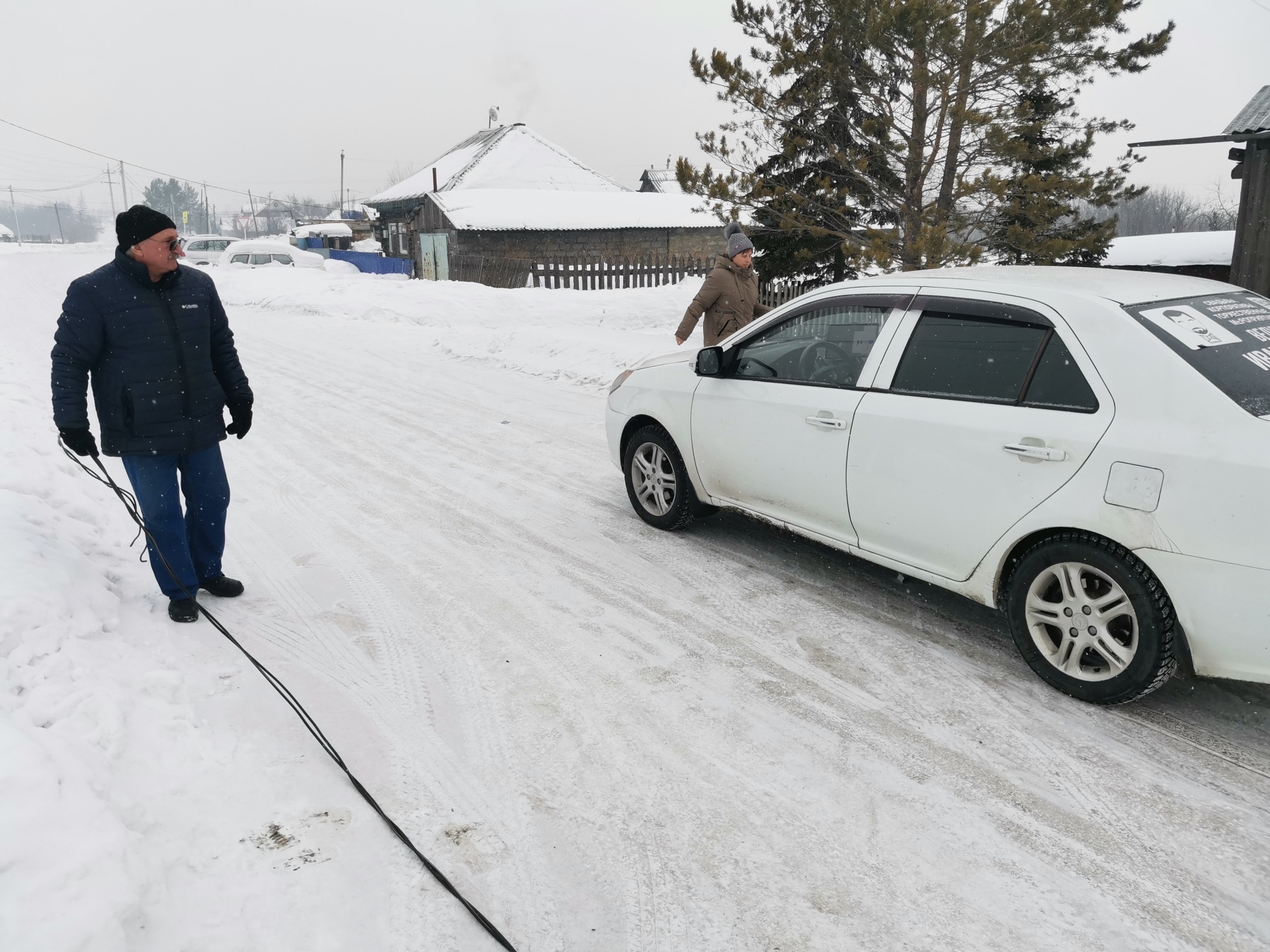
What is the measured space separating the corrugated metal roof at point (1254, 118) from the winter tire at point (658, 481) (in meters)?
9.45

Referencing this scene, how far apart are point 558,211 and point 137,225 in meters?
31.7

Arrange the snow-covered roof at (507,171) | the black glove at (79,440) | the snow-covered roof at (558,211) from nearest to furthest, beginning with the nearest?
1. the black glove at (79,440)
2. the snow-covered roof at (558,211)
3. the snow-covered roof at (507,171)

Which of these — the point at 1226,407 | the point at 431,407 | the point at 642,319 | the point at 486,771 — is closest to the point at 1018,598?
the point at 1226,407

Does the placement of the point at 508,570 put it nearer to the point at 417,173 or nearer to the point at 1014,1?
the point at 1014,1

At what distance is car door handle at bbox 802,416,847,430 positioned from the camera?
166 inches

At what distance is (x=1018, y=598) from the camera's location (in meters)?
3.60

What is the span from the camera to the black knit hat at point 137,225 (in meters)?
3.86

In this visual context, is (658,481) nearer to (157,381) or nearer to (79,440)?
(157,381)

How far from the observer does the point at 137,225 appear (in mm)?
3869

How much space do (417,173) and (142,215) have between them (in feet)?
143

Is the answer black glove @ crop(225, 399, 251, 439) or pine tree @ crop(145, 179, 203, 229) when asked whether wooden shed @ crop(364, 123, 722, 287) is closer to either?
black glove @ crop(225, 399, 251, 439)

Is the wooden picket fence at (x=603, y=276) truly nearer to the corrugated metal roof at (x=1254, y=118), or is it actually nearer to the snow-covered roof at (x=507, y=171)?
the snow-covered roof at (x=507, y=171)

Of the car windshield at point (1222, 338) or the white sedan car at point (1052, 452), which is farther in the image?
the car windshield at point (1222, 338)

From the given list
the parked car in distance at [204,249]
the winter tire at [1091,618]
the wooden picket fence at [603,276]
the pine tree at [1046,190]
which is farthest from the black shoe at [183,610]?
the parked car in distance at [204,249]
